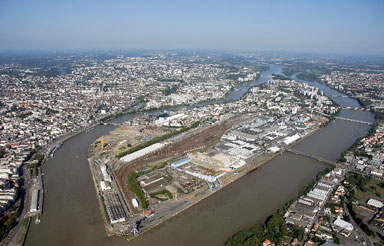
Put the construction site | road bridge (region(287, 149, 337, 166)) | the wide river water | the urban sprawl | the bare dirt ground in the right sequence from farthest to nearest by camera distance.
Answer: road bridge (region(287, 149, 337, 166)), the bare dirt ground, the construction site, the urban sprawl, the wide river water

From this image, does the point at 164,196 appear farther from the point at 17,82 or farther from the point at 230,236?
the point at 17,82

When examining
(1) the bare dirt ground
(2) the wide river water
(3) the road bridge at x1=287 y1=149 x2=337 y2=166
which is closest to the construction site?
(1) the bare dirt ground

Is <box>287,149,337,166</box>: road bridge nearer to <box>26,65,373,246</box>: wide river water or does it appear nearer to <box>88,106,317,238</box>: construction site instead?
<box>26,65,373,246</box>: wide river water

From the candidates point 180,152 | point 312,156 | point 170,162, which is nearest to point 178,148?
point 180,152

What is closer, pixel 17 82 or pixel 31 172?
pixel 31 172

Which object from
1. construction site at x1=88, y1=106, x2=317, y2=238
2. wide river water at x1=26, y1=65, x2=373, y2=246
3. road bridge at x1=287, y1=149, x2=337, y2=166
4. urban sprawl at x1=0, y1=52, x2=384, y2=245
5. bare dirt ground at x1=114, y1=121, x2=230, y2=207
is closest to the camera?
wide river water at x1=26, y1=65, x2=373, y2=246

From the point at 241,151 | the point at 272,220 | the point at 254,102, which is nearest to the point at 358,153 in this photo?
the point at 241,151

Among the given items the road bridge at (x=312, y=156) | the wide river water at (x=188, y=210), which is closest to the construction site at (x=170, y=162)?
the wide river water at (x=188, y=210)

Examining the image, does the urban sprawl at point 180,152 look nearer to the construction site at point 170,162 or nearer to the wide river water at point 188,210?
the construction site at point 170,162

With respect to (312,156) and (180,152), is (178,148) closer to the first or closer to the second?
(180,152)
